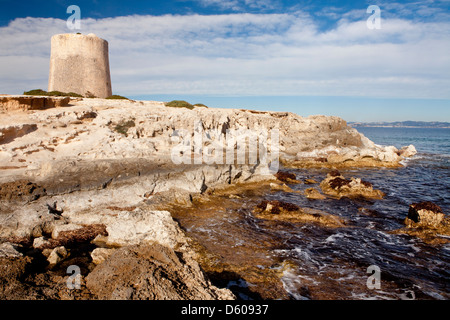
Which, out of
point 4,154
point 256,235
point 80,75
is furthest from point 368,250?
point 80,75

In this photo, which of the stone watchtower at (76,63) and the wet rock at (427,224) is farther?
the stone watchtower at (76,63)

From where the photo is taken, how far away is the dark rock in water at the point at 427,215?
10.9 meters

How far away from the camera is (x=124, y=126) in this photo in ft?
58.7

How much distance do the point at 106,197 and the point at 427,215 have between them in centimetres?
1307

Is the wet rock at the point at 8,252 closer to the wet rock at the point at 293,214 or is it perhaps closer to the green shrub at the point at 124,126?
the wet rock at the point at 293,214

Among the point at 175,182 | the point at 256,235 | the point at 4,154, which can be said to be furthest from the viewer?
the point at 175,182

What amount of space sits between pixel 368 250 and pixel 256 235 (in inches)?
144

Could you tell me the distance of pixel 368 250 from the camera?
899cm

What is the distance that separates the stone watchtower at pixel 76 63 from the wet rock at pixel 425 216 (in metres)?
31.7

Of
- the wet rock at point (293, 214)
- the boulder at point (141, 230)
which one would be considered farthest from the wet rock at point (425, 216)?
the boulder at point (141, 230)

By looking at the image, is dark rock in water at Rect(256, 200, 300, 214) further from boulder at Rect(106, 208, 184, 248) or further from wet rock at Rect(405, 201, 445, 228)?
wet rock at Rect(405, 201, 445, 228)

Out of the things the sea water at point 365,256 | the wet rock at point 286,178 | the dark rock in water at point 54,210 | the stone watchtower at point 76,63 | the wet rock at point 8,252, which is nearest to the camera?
the wet rock at point 8,252

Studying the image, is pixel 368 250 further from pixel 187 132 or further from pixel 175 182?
pixel 187 132

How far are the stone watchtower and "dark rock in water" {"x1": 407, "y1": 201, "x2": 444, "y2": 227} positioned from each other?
31730 mm
